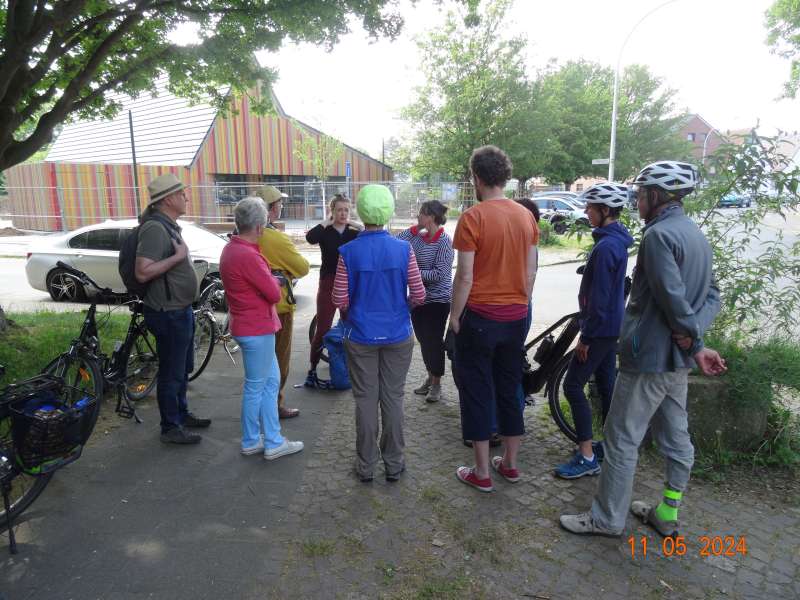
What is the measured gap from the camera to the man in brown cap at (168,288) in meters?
4.00

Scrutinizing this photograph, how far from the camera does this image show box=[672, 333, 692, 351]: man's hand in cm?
275

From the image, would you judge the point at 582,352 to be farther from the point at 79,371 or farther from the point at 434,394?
the point at 79,371

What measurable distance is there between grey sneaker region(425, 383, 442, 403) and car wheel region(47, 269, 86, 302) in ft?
27.4

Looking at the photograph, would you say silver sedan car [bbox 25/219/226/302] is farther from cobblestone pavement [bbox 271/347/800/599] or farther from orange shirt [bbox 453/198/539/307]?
orange shirt [bbox 453/198/539/307]

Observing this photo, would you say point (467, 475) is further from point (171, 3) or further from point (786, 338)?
point (171, 3)

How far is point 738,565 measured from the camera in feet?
9.31

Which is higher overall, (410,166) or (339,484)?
(410,166)

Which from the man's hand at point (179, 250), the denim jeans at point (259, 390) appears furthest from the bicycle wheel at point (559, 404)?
the man's hand at point (179, 250)

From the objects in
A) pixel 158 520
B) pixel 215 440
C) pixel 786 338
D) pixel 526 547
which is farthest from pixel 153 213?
pixel 786 338

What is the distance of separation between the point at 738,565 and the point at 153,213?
428 cm

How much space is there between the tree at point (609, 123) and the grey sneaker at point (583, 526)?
1410 inches

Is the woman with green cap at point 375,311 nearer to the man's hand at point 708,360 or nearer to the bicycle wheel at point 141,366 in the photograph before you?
the man's hand at point 708,360

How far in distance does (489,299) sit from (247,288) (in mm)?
1659

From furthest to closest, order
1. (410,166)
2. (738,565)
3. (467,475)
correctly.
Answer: (410,166)
(467,475)
(738,565)
